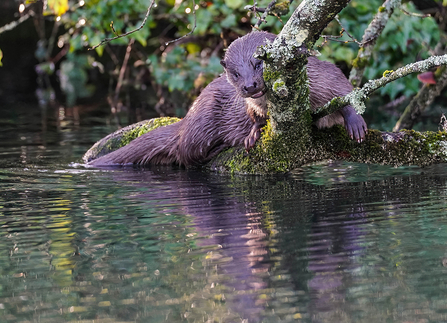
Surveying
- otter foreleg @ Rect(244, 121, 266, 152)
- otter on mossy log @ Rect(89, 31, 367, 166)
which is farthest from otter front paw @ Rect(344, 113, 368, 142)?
otter foreleg @ Rect(244, 121, 266, 152)

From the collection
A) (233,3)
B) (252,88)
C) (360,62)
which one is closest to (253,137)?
(252,88)

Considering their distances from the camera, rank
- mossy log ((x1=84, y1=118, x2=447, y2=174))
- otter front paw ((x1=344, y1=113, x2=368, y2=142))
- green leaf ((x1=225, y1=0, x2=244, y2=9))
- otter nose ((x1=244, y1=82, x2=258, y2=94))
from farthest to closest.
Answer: green leaf ((x1=225, y1=0, x2=244, y2=9)), mossy log ((x1=84, y1=118, x2=447, y2=174)), otter front paw ((x1=344, y1=113, x2=368, y2=142)), otter nose ((x1=244, y1=82, x2=258, y2=94))

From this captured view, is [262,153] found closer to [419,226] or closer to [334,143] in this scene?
[334,143]

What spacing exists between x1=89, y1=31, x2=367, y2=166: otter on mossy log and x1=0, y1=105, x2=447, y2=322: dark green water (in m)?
0.40

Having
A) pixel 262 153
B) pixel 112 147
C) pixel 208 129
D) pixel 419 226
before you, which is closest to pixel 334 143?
pixel 262 153

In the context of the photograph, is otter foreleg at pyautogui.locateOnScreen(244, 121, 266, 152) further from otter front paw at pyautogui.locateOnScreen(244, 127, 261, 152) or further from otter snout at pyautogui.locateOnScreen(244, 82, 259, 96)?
otter snout at pyautogui.locateOnScreen(244, 82, 259, 96)

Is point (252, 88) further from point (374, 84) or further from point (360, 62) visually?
point (360, 62)

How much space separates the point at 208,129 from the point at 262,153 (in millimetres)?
595

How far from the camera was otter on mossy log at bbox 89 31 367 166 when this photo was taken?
375 cm

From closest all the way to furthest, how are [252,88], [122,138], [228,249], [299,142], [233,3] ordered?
1. [228,249]
2. [252,88]
3. [299,142]
4. [122,138]
5. [233,3]

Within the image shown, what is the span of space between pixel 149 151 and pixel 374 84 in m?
2.21

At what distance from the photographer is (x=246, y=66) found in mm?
3633

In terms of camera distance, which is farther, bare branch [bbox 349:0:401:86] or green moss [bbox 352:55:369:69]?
green moss [bbox 352:55:369:69]

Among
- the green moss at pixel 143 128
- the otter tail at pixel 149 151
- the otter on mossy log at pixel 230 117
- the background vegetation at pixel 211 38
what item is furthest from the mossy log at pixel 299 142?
the background vegetation at pixel 211 38
